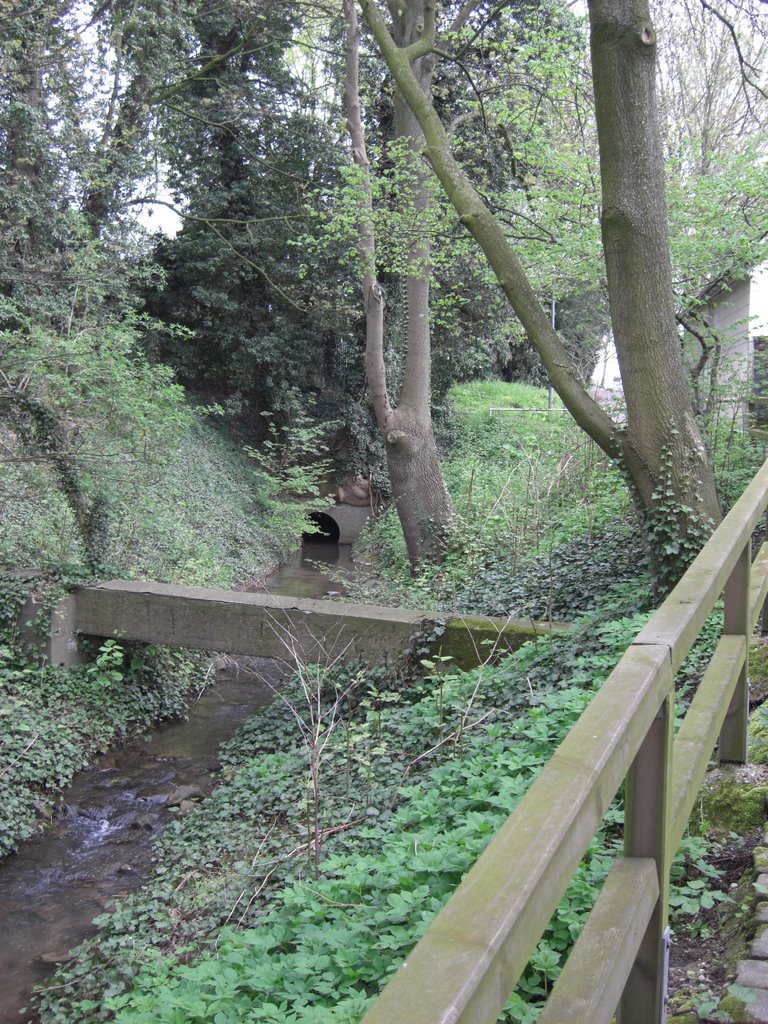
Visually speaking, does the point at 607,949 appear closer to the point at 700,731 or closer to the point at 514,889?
the point at 514,889

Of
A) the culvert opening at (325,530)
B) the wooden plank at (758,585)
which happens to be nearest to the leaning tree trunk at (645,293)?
the wooden plank at (758,585)

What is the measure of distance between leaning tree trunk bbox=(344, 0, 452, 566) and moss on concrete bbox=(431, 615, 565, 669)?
5.10 m

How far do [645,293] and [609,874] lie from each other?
18.7ft

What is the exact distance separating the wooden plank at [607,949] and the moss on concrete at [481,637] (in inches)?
227

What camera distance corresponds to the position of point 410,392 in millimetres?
14031

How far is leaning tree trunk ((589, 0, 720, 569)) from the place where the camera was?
639 cm

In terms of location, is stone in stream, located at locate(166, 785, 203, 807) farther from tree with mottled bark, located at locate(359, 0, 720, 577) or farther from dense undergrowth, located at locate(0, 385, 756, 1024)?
tree with mottled bark, located at locate(359, 0, 720, 577)

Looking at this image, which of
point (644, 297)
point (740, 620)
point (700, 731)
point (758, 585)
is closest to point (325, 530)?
point (644, 297)

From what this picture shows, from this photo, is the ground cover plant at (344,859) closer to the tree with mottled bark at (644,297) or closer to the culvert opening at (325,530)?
the tree with mottled bark at (644,297)

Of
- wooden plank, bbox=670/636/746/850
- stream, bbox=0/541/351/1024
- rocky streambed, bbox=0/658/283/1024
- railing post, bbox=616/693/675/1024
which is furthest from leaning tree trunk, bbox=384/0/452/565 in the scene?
railing post, bbox=616/693/675/1024

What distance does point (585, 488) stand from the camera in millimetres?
11656

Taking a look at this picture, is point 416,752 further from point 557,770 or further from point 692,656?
point 557,770

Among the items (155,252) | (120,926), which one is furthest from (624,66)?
(155,252)

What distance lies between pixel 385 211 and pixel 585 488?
187 inches
